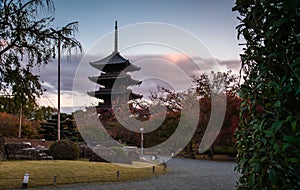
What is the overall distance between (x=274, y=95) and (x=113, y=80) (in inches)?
1029

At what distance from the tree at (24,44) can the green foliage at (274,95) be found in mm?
7880

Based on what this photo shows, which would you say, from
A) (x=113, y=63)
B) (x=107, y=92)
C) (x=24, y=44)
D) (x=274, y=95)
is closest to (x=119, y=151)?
(x=24, y=44)

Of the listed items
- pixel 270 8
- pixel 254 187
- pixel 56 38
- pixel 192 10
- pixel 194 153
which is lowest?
pixel 194 153

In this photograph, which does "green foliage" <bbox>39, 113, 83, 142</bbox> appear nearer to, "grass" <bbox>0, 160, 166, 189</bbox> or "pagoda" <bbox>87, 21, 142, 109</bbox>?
"pagoda" <bbox>87, 21, 142, 109</bbox>

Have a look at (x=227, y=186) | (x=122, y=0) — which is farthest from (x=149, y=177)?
(x=122, y=0)

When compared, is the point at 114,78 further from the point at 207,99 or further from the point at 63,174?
the point at 63,174

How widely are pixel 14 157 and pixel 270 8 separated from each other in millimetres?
15000

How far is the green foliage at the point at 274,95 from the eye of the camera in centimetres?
111

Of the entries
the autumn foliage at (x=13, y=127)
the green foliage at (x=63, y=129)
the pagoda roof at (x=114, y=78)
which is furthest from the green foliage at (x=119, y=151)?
the pagoda roof at (x=114, y=78)

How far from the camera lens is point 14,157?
46.9 feet

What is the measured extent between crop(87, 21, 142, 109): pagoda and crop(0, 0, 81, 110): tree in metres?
17.1

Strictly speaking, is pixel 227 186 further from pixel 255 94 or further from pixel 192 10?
pixel 255 94

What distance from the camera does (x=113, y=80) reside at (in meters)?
27.0

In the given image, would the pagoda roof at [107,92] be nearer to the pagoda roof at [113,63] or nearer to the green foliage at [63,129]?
the pagoda roof at [113,63]
